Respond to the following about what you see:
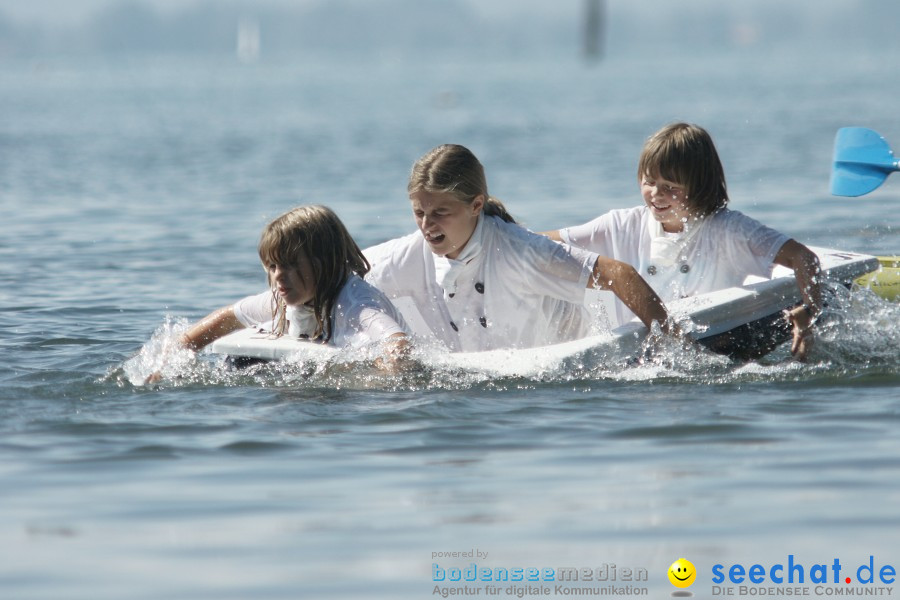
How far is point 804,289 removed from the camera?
19.8 ft

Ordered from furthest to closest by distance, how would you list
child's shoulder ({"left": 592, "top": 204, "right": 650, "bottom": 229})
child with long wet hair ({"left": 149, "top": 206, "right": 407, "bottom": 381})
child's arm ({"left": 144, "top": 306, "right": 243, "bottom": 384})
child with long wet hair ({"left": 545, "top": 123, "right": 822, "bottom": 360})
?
child's shoulder ({"left": 592, "top": 204, "right": 650, "bottom": 229})
child with long wet hair ({"left": 545, "top": 123, "right": 822, "bottom": 360})
child's arm ({"left": 144, "top": 306, "right": 243, "bottom": 384})
child with long wet hair ({"left": 149, "top": 206, "right": 407, "bottom": 381})

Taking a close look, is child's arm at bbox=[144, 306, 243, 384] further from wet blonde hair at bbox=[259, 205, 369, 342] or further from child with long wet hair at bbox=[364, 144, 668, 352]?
child with long wet hair at bbox=[364, 144, 668, 352]

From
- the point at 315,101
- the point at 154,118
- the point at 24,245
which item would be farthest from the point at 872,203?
the point at 315,101

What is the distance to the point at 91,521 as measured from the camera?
4137 millimetres

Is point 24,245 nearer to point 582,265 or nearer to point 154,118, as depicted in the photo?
point 582,265

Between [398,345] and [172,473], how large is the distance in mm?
1103

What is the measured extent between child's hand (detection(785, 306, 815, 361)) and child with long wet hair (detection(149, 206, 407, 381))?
1.67 metres

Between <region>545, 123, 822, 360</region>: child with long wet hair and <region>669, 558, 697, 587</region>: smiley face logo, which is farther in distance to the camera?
<region>545, 123, 822, 360</region>: child with long wet hair

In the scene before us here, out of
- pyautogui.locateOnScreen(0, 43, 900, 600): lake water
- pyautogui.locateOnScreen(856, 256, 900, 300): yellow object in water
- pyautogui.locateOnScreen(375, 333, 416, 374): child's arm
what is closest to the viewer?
pyautogui.locateOnScreen(0, 43, 900, 600): lake water

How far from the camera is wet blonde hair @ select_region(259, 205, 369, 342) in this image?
553cm

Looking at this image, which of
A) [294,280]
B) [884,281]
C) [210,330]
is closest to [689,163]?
[884,281]

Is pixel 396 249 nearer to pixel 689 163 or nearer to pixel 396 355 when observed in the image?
pixel 396 355

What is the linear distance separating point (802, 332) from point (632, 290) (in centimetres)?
91

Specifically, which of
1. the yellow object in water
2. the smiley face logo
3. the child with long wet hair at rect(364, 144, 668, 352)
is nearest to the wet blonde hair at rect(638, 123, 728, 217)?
the child with long wet hair at rect(364, 144, 668, 352)
